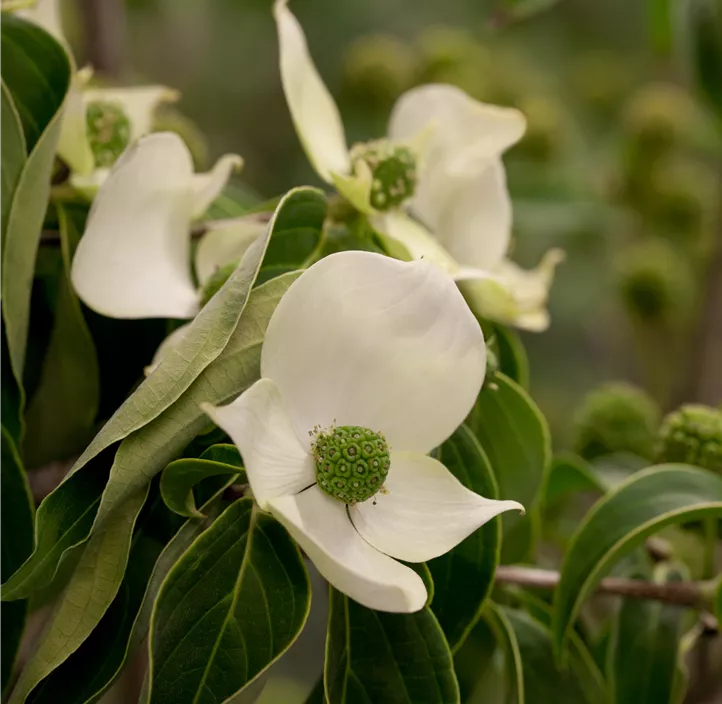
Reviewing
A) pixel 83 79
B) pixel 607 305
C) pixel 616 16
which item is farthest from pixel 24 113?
pixel 616 16

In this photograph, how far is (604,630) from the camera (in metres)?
0.65

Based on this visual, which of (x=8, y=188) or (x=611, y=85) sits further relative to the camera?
(x=611, y=85)

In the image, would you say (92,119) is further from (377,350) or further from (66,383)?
(377,350)

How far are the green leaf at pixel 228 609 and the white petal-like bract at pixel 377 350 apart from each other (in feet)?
0.18

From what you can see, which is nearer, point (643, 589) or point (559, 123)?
point (643, 589)

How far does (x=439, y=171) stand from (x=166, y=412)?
0.86 feet

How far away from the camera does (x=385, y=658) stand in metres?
0.40

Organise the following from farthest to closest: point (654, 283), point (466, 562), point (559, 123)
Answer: point (559, 123) < point (654, 283) < point (466, 562)

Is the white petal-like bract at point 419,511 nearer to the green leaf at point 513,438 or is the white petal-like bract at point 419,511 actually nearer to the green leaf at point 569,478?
the green leaf at point 513,438

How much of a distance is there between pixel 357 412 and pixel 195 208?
0.18 metres

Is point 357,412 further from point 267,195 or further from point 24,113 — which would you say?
point 267,195

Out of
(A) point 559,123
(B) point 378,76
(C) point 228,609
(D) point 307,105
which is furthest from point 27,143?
(A) point 559,123

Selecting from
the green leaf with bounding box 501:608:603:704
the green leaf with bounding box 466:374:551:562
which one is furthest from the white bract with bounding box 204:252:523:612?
the green leaf with bounding box 501:608:603:704

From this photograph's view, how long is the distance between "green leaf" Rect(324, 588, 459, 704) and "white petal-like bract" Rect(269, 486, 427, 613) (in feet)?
0.16
